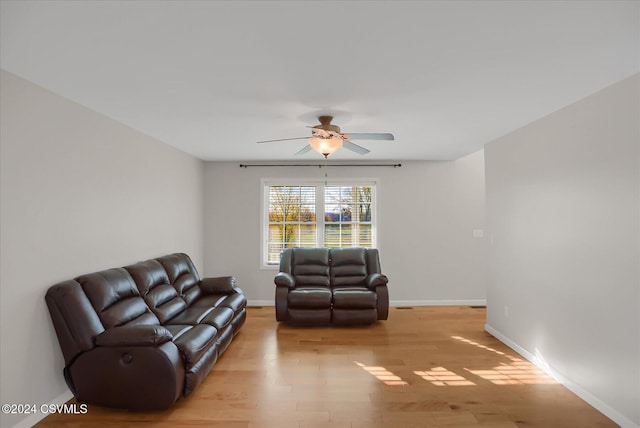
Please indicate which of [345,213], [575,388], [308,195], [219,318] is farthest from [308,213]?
[575,388]

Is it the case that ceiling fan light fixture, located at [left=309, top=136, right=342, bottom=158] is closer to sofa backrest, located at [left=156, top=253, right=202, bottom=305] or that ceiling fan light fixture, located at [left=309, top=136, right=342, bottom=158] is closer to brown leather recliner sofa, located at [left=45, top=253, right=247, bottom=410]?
brown leather recliner sofa, located at [left=45, top=253, right=247, bottom=410]

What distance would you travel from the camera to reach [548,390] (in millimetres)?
2996

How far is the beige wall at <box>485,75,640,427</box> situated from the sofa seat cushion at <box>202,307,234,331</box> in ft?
10.7

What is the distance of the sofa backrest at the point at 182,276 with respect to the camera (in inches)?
162

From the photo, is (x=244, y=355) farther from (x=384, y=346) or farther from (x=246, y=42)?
(x=246, y=42)

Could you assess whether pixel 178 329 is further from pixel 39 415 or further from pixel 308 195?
pixel 308 195

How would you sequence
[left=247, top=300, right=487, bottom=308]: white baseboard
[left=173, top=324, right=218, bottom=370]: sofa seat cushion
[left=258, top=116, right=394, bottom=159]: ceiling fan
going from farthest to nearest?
[left=247, top=300, right=487, bottom=308]: white baseboard
[left=258, top=116, right=394, bottom=159]: ceiling fan
[left=173, top=324, right=218, bottom=370]: sofa seat cushion

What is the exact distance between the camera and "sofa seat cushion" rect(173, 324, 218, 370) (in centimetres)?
275

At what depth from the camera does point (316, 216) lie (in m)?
6.09

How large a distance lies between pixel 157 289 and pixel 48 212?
4.42 ft

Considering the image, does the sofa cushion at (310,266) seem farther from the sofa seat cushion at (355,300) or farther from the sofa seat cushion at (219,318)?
the sofa seat cushion at (219,318)

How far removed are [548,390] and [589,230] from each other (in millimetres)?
1452

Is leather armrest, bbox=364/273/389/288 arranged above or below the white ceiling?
below

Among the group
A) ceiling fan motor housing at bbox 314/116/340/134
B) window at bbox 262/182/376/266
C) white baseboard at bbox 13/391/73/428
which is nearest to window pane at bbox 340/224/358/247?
window at bbox 262/182/376/266
